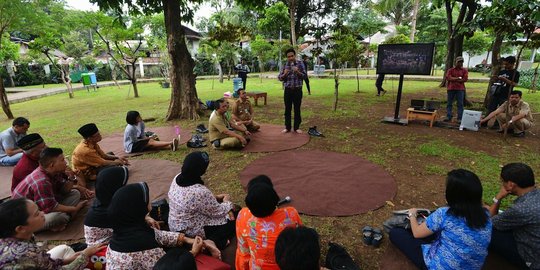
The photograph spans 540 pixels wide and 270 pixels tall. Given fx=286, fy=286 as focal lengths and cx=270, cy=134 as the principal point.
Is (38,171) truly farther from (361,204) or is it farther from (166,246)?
(361,204)

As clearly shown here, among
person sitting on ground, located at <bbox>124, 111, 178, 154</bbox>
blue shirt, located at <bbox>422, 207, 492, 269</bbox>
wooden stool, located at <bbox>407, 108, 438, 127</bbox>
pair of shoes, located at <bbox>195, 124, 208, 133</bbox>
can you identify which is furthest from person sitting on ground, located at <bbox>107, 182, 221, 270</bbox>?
wooden stool, located at <bbox>407, 108, 438, 127</bbox>

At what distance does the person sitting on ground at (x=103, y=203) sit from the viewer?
2.42m

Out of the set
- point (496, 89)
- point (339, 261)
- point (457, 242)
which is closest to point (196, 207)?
point (339, 261)

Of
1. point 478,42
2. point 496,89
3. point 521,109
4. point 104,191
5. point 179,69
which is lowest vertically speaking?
point 104,191

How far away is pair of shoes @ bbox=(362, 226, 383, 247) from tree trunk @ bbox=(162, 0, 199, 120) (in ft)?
22.6

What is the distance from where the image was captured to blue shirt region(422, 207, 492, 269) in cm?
204

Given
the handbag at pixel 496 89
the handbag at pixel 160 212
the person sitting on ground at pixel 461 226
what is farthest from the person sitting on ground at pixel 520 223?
the handbag at pixel 496 89

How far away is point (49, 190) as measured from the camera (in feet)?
10.6

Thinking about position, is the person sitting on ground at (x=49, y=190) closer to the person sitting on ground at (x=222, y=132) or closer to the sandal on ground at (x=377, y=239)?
the person sitting on ground at (x=222, y=132)

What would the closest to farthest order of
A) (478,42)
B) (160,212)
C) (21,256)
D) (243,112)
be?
(21,256)
(160,212)
(243,112)
(478,42)

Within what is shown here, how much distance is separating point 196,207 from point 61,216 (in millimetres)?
1852

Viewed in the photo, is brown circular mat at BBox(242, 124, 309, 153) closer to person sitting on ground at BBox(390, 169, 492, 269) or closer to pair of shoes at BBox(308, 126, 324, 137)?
pair of shoes at BBox(308, 126, 324, 137)

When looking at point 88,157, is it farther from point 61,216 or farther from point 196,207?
point 196,207

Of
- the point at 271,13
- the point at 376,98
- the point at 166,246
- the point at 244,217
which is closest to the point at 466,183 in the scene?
the point at 244,217
